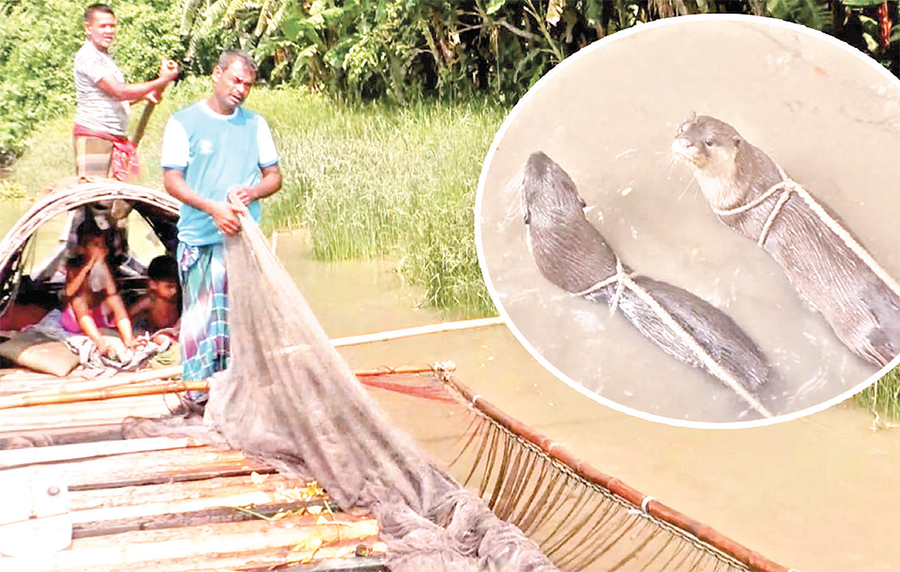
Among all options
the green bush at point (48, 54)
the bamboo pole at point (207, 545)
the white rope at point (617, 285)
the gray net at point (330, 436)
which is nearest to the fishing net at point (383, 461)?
the gray net at point (330, 436)

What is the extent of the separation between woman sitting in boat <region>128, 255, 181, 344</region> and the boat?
36 centimetres

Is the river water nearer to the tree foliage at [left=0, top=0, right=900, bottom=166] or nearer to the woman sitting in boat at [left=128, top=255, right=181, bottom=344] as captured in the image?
the woman sitting in boat at [left=128, top=255, right=181, bottom=344]

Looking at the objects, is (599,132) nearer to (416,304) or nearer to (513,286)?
(513,286)

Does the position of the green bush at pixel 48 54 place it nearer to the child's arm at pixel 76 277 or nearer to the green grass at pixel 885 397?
the child's arm at pixel 76 277

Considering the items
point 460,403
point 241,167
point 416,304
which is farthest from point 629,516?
point 416,304

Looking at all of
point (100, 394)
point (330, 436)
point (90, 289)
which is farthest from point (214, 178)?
point (90, 289)

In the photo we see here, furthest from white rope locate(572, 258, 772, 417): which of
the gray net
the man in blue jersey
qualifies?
the man in blue jersey

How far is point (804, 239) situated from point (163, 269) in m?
2.39

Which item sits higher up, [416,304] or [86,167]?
[86,167]

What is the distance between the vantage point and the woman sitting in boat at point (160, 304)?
382cm

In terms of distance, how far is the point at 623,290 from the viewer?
8.09ft

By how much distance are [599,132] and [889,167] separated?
667 mm

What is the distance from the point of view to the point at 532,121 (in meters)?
2.54

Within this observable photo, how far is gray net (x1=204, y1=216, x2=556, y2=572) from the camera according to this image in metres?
2.21
